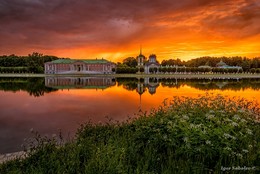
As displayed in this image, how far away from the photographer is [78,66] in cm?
9850

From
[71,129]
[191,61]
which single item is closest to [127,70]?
[191,61]

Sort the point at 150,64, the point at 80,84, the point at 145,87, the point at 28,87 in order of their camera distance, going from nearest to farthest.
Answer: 1. the point at 28,87
2. the point at 145,87
3. the point at 80,84
4. the point at 150,64

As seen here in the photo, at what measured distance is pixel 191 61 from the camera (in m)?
147

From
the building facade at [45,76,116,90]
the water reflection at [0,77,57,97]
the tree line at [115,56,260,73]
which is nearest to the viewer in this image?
the water reflection at [0,77,57,97]

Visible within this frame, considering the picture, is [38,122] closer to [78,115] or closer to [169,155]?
[78,115]

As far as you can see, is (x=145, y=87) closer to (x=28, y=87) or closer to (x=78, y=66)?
A: (x=28, y=87)

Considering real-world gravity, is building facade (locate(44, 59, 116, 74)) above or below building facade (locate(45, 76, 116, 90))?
above

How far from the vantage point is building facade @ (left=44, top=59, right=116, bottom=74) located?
96.4 metres

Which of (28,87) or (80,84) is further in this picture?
(80,84)

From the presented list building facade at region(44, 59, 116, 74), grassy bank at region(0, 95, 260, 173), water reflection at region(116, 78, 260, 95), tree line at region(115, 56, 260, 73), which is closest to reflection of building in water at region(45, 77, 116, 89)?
water reflection at region(116, 78, 260, 95)

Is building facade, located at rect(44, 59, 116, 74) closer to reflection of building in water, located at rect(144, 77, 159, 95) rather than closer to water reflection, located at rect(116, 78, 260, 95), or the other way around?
water reflection, located at rect(116, 78, 260, 95)

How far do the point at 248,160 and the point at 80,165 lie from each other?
366 centimetres

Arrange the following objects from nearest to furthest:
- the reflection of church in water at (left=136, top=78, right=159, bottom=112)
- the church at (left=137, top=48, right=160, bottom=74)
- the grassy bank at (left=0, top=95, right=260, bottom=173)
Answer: the grassy bank at (left=0, top=95, right=260, bottom=173) → the reflection of church in water at (left=136, top=78, right=159, bottom=112) → the church at (left=137, top=48, right=160, bottom=74)

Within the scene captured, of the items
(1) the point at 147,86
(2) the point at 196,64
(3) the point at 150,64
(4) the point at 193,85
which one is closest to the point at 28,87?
(1) the point at 147,86
